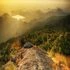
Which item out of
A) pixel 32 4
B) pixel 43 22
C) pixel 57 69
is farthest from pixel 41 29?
pixel 57 69

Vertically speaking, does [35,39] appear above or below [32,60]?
above

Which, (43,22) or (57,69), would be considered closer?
(57,69)

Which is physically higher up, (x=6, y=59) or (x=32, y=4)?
(x=32, y=4)

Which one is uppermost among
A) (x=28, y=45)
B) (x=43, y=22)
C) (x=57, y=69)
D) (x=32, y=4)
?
(x=32, y=4)

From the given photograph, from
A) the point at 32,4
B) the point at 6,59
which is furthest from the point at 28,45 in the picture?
the point at 32,4

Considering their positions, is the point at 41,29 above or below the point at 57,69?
above

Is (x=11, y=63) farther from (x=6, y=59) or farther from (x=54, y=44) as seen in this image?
(x=54, y=44)

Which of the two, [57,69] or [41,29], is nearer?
[57,69]

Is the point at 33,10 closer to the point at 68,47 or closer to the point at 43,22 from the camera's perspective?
the point at 43,22
